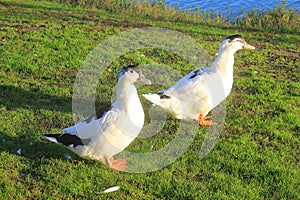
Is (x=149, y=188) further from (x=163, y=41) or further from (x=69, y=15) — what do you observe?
(x=69, y=15)

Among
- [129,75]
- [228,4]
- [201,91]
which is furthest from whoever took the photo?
[228,4]

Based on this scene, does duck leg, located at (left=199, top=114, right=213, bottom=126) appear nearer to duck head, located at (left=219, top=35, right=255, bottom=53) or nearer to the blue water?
duck head, located at (left=219, top=35, right=255, bottom=53)

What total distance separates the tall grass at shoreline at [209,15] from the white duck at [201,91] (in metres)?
6.38

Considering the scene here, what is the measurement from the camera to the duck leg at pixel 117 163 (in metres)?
5.11

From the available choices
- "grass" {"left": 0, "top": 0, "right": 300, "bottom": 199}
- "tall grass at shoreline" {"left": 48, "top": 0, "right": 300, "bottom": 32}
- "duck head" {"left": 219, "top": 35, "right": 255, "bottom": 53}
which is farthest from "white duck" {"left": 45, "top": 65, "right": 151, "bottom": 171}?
"tall grass at shoreline" {"left": 48, "top": 0, "right": 300, "bottom": 32}

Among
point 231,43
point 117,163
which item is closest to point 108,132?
point 117,163

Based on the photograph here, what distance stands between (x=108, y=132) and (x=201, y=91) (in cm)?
192

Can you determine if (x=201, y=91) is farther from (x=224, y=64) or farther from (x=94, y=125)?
(x=94, y=125)

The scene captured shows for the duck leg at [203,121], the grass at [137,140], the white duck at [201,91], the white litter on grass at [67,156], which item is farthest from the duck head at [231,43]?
the white litter on grass at [67,156]

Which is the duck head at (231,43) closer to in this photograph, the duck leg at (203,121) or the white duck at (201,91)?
the white duck at (201,91)

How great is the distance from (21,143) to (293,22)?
32.3 ft

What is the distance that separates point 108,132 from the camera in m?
4.91

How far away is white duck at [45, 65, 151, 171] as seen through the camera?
492 centimetres

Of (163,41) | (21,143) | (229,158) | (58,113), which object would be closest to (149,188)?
(229,158)
